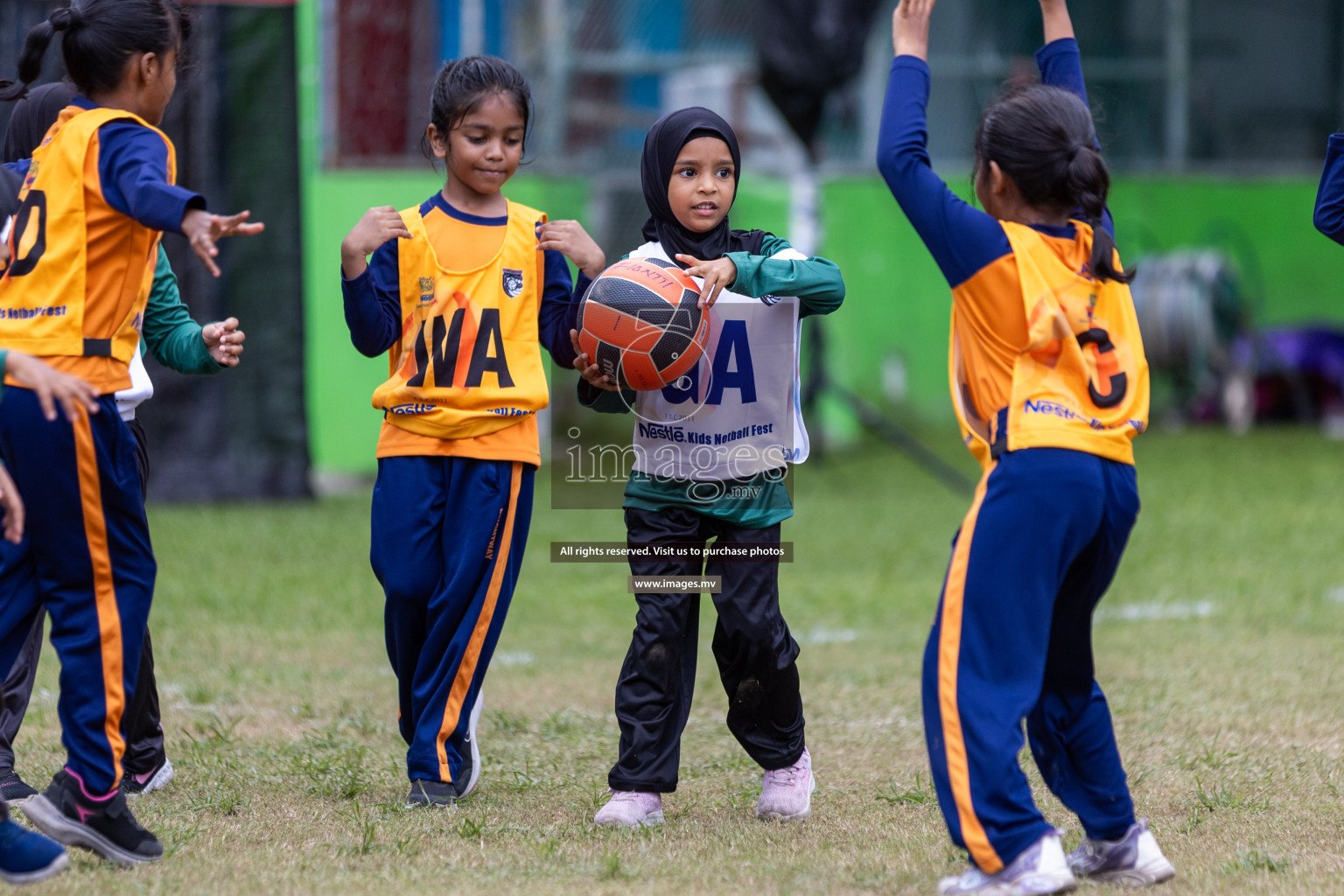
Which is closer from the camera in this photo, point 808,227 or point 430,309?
point 430,309

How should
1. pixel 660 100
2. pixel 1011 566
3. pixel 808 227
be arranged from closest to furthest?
pixel 1011 566 < pixel 808 227 < pixel 660 100

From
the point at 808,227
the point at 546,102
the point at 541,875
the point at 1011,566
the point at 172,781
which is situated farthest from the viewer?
the point at 546,102

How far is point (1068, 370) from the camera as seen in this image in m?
3.02

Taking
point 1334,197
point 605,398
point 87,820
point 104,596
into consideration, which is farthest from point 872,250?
point 87,820

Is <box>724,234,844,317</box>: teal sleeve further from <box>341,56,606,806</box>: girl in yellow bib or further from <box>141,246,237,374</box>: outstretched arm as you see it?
<box>141,246,237,374</box>: outstretched arm

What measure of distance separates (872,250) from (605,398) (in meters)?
11.3

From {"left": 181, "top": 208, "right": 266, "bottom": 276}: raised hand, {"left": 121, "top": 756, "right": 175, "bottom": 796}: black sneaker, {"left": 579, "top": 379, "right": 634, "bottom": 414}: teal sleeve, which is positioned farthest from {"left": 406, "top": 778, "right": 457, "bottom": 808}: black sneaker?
{"left": 181, "top": 208, "right": 266, "bottom": 276}: raised hand

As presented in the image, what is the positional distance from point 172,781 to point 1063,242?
8.95 feet

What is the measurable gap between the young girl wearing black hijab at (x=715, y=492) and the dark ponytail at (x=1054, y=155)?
69 centimetres

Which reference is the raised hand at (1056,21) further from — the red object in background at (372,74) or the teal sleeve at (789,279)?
the red object in background at (372,74)

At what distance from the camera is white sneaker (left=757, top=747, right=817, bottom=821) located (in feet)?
12.4

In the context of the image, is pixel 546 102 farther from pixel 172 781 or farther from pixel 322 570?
pixel 172 781

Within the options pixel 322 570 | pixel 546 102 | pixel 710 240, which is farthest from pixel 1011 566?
pixel 546 102

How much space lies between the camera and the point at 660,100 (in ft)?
50.0
